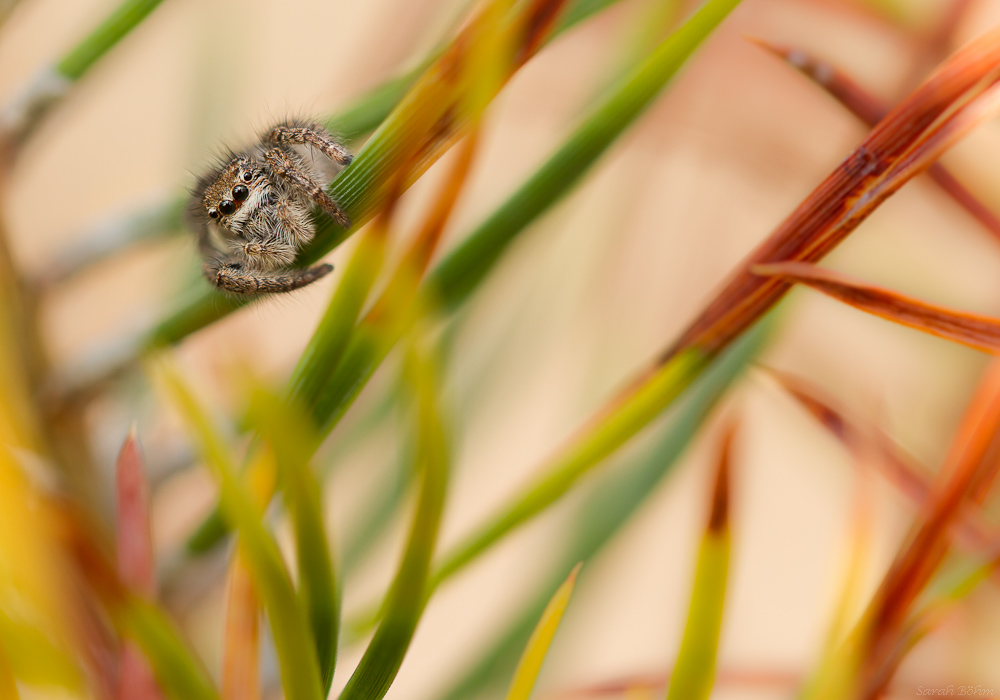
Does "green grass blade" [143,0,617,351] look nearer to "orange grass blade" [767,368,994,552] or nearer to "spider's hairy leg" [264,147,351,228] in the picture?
"spider's hairy leg" [264,147,351,228]

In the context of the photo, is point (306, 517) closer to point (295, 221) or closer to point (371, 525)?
point (295, 221)

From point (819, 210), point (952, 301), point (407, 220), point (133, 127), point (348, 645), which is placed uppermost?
point (133, 127)

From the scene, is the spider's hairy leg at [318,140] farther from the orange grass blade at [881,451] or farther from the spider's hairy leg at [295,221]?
the orange grass blade at [881,451]

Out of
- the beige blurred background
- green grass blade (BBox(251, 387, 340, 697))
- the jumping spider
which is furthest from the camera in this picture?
the beige blurred background

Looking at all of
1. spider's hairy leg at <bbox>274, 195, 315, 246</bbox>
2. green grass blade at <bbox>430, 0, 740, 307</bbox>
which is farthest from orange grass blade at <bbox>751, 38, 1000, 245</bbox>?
spider's hairy leg at <bbox>274, 195, 315, 246</bbox>

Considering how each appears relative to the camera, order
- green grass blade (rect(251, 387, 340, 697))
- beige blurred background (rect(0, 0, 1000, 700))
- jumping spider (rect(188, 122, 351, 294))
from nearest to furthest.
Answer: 1. green grass blade (rect(251, 387, 340, 697))
2. jumping spider (rect(188, 122, 351, 294))
3. beige blurred background (rect(0, 0, 1000, 700))

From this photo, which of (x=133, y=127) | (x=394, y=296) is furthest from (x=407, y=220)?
(x=394, y=296)

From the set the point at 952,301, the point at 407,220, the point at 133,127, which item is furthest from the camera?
the point at 133,127

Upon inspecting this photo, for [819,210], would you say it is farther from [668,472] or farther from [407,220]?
[407,220]
